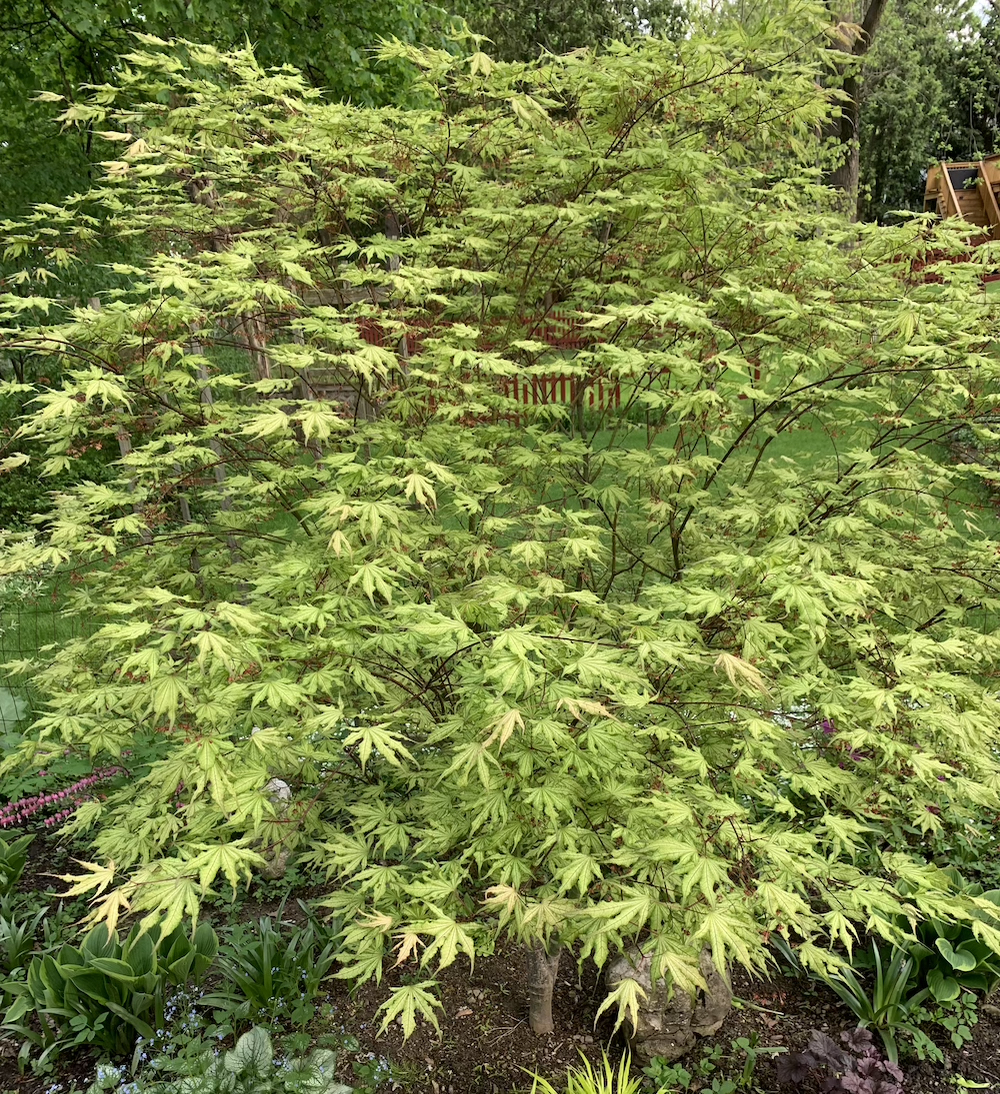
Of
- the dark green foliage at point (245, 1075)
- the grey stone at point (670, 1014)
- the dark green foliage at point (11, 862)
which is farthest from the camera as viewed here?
the dark green foliage at point (11, 862)

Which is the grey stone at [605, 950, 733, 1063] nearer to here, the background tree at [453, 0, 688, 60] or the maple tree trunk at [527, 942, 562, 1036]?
the maple tree trunk at [527, 942, 562, 1036]

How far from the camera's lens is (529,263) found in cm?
361

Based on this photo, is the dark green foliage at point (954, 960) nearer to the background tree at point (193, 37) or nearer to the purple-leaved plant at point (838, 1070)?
the purple-leaved plant at point (838, 1070)

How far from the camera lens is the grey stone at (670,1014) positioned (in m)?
3.01

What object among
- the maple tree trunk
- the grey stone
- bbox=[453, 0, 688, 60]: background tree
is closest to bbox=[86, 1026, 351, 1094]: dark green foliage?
the maple tree trunk

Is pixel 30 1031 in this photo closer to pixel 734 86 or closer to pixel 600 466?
pixel 600 466

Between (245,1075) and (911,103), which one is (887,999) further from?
(911,103)

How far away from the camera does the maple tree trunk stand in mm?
3064

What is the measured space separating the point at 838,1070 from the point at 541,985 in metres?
1.12

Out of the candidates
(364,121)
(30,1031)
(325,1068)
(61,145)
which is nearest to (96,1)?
(61,145)

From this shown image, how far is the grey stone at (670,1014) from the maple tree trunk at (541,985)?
0.25m

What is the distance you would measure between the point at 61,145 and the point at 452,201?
10.5 metres

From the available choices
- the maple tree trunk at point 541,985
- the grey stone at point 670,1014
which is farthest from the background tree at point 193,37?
the grey stone at point 670,1014

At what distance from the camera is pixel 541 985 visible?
123 inches
